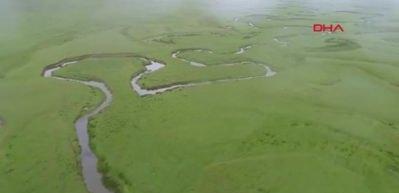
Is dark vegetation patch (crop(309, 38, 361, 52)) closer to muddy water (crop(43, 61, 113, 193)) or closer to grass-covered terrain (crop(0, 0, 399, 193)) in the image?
grass-covered terrain (crop(0, 0, 399, 193))

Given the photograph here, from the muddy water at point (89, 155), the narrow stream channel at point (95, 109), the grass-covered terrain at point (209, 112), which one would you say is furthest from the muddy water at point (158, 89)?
the muddy water at point (89, 155)

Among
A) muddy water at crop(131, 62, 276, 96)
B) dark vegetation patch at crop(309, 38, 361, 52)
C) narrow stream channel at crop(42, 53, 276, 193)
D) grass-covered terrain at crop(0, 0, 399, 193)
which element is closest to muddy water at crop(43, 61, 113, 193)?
narrow stream channel at crop(42, 53, 276, 193)

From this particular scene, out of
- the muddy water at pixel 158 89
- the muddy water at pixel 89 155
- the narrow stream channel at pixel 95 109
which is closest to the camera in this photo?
the muddy water at pixel 89 155

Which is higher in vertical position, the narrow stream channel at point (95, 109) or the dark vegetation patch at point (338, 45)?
the narrow stream channel at point (95, 109)

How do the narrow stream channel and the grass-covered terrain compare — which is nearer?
the narrow stream channel

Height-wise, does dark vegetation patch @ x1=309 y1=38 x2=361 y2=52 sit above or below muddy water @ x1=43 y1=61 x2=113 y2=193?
below

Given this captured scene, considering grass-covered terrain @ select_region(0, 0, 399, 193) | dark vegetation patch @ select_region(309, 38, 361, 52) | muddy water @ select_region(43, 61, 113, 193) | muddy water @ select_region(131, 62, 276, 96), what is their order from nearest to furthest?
muddy water @ select_region(43, 61, 113, 193) → grass-covered terrain @ select_region(0, 0, 399, 193) → muddy water @ select_region(131, 62, 276, 96) → dark vegetation patch @ select_region(309, 38, 361, 52)

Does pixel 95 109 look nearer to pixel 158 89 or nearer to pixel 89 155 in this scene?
pixel 158 89

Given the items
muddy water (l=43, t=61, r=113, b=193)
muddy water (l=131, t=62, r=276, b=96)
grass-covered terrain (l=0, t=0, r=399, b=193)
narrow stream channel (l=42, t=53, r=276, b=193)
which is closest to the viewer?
muddy water (l=43, t=61, r=113, b=193)

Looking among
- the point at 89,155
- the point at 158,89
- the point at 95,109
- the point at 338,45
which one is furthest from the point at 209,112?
the point at 338,45

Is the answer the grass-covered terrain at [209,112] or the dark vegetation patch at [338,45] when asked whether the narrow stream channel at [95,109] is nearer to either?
the grass-covered terrain at [209,112]
